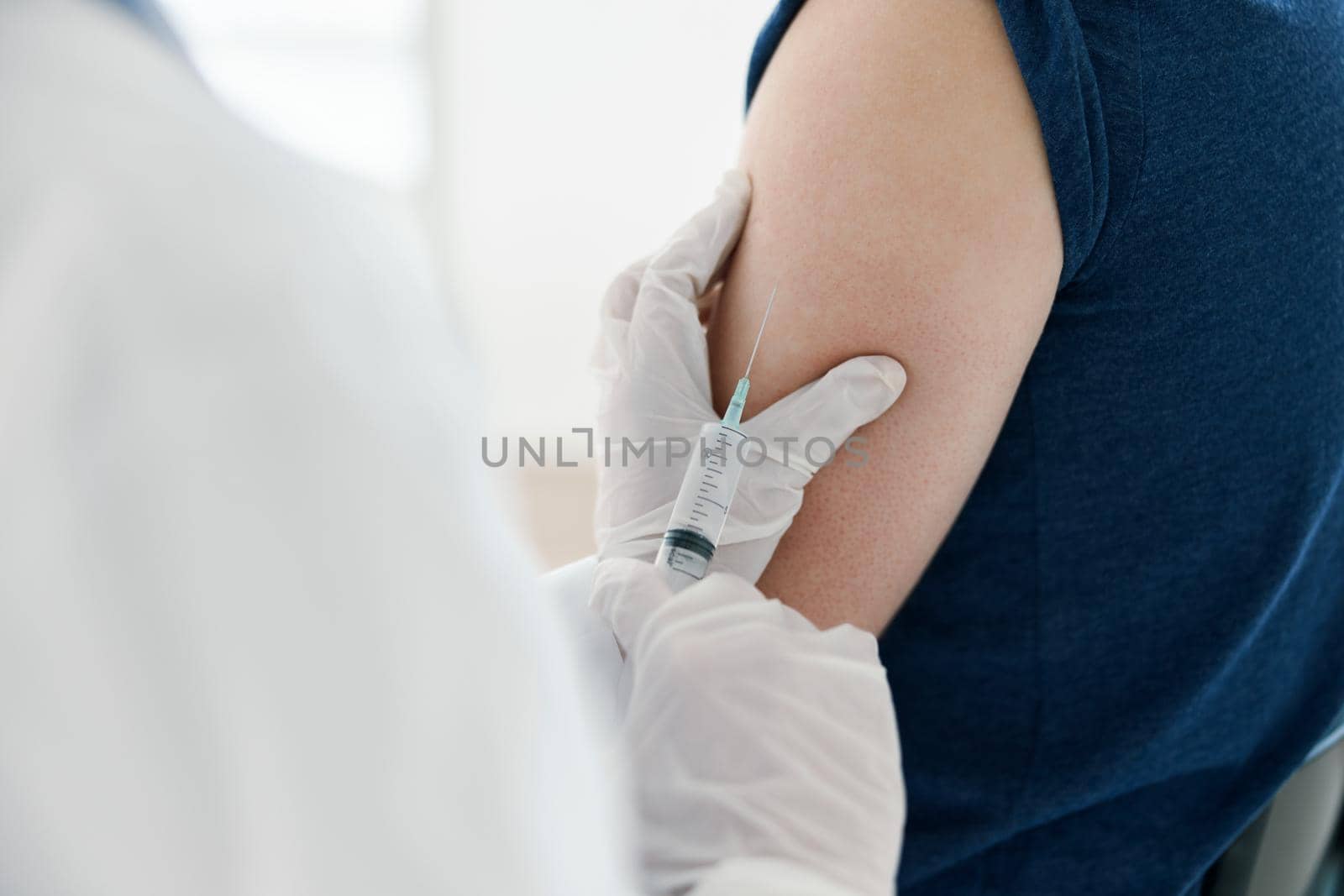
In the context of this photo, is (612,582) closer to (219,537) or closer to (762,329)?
(762,329)

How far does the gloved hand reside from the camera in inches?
34.0

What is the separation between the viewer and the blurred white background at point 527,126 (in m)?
3.85

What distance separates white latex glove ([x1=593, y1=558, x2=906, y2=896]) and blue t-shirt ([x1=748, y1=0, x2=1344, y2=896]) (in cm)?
24

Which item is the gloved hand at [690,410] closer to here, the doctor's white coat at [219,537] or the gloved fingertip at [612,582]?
the gloved fingertip at [612,582]

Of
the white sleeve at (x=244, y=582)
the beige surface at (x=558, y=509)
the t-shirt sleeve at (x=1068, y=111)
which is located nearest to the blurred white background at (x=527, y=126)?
the beige surface at (x=558, y=509)

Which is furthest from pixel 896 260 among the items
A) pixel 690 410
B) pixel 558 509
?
pixel 558 509

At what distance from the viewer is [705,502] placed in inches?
35.0

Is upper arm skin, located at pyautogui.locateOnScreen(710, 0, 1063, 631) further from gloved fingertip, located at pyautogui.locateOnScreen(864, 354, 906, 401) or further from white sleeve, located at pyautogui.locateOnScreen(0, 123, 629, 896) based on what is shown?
white sleeve, located at pyautogui.locateOnScreen(0, 123, 629, 896)

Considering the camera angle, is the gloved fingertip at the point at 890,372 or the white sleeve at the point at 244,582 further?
the gloved fingertip at the point at 890,372

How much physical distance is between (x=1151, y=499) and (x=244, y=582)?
82 cm

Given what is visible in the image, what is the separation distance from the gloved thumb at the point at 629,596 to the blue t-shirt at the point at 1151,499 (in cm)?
29

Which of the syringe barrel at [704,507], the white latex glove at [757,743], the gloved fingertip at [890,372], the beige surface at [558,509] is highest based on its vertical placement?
the gloved fingertip at [890,372]

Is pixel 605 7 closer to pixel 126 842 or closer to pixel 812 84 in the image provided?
pixel 812 84

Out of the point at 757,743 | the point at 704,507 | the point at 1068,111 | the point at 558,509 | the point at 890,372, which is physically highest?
the point at 1068,111
